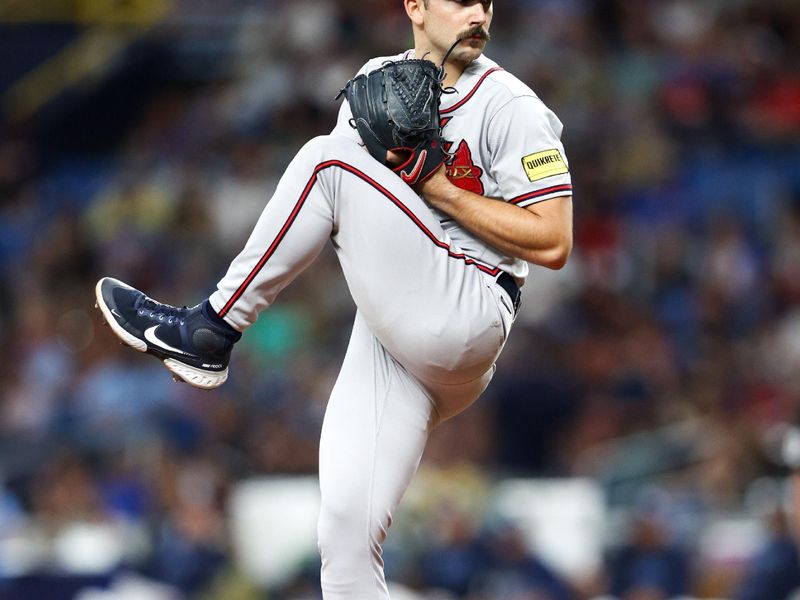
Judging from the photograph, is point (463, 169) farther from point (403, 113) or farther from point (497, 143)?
point (403, 113)

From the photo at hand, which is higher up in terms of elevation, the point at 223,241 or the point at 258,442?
the point at 223,241

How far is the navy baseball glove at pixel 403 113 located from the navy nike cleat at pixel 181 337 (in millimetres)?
579

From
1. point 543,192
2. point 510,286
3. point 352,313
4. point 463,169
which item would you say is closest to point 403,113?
point 463,169

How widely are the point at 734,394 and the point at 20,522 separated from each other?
141 inches

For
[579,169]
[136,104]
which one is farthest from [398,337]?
[136,104]

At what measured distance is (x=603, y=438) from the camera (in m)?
6.61

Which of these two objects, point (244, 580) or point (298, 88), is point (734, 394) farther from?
point (298, 88)

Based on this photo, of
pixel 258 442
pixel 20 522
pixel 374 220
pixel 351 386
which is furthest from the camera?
pixel 258 442

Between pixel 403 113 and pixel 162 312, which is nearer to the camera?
pixel 403 113

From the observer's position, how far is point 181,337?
10.6ft

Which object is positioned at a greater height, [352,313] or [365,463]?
[365,463]

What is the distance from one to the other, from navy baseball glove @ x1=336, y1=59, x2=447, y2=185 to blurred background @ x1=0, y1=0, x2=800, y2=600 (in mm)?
2178

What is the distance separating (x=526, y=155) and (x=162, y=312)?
3.17 ft

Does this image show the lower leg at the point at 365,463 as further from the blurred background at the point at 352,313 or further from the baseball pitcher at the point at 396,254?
the blurred background at the point at 352,313
